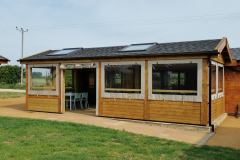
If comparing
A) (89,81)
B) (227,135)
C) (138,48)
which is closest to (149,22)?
(89,81)

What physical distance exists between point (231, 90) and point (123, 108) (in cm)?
541

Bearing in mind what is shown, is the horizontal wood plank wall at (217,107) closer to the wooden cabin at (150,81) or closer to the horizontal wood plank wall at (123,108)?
the wooden cabin at (150,81)

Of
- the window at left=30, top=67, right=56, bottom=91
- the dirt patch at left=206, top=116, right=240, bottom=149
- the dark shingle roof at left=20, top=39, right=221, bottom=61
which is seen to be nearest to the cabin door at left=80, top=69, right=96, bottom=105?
the dark shingle roof at left=20, top=39, right=221, bottom=61

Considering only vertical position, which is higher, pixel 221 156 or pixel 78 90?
pixel 78 90

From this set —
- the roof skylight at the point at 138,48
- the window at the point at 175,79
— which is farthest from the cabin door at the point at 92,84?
the window at the point at 175,79

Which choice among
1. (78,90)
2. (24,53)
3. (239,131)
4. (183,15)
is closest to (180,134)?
(239,131)

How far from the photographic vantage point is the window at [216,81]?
8.44m

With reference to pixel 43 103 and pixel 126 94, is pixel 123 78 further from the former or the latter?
pixel 43 103

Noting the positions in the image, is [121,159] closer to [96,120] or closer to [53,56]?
[96,120]

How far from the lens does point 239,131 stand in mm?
7613

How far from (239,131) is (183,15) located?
16826 millimetres

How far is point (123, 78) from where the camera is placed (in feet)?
28.7

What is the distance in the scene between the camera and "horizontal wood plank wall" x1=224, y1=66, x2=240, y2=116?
1073cm

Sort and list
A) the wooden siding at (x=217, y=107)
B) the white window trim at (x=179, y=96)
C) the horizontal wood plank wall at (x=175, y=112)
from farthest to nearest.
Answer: the wooden siding at (x=217, y=107) → the horizontal wood plank wall at (x=175, y=112) → the white window trim at (x=179, y=96)
